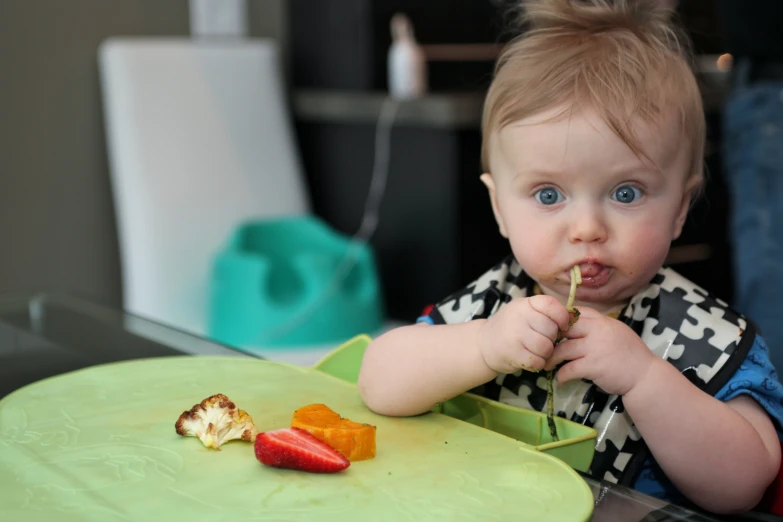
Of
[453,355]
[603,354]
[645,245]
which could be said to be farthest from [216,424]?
[645,245]

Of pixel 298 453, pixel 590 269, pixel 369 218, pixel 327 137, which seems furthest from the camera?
pixel 327 137

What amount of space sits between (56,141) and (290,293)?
0.79m

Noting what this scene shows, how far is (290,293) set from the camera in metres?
2.79

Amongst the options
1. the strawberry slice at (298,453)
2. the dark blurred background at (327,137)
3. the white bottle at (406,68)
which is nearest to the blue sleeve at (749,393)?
the strawberry slice at (298,453)

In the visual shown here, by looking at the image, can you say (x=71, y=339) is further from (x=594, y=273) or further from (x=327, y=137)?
(x=327, y=137)

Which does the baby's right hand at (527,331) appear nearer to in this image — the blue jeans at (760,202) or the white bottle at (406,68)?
the blue jeans at (760,202)

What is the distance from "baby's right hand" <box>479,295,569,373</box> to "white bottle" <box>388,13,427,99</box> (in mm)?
1889

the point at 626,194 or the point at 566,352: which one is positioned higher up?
the point at 626,194

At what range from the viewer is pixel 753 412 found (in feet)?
3.06

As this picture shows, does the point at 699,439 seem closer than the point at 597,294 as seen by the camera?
Yes

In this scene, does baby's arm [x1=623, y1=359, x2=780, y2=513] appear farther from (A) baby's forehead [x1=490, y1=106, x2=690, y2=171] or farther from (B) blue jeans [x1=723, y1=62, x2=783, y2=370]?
(B) blue jeans [x1=723, y1=62, x2=783, y2=370]

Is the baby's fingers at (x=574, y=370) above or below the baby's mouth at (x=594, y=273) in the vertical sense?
below

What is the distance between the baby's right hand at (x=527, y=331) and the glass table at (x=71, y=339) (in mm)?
245

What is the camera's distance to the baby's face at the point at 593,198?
0.93m
